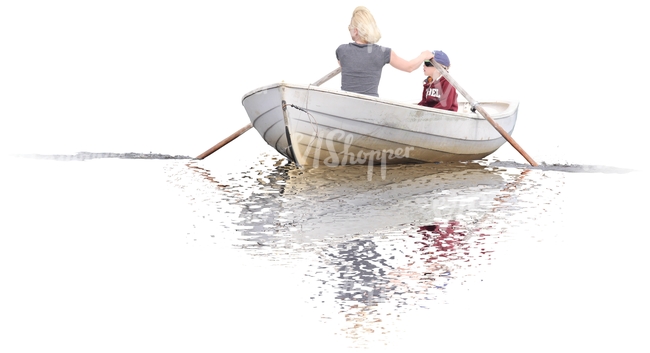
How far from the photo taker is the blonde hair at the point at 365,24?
35.9 ft

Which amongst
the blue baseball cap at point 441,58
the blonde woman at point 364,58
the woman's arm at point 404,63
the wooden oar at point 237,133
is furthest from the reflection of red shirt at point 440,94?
the wooden oar at point 237,133

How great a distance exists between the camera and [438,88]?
12.1 m

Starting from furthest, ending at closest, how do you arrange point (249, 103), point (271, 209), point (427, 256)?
point (249, 103), point (271, 209), point (427, 256)

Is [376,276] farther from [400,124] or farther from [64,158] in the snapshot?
[64,158]

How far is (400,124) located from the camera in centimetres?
1110

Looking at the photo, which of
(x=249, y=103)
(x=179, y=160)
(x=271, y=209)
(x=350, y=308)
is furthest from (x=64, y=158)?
(x=350, y=308)

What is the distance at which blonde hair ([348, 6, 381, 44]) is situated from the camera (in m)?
10.9

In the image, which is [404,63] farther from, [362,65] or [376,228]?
[376,228]

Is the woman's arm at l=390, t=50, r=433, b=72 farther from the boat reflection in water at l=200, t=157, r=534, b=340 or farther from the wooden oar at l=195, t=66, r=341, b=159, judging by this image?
the boat reflection in water at l=200, t=157, r=534, b=340

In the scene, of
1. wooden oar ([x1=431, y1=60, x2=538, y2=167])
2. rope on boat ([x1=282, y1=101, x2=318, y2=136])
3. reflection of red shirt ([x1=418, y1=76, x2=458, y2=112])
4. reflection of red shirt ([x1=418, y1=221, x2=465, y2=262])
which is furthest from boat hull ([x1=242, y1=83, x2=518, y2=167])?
reflection of red shirt ([x1=418, y1=221, x2=465, y2=262])

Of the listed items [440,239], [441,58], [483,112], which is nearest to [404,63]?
[441,58]

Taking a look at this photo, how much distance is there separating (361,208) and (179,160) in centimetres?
331

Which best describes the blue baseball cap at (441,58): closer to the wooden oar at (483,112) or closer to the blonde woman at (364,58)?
the wooden oar at (483,112)

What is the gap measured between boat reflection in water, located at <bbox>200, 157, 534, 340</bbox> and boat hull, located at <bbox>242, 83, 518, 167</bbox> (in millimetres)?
196
